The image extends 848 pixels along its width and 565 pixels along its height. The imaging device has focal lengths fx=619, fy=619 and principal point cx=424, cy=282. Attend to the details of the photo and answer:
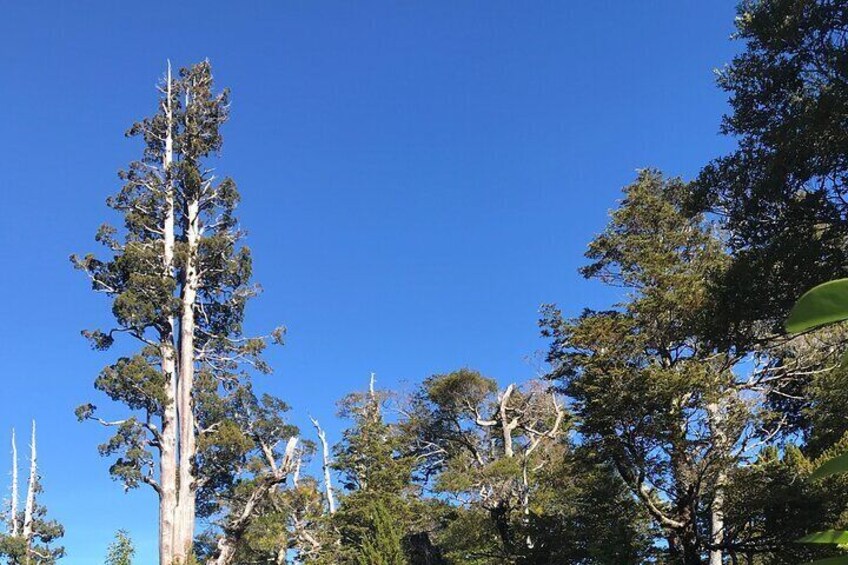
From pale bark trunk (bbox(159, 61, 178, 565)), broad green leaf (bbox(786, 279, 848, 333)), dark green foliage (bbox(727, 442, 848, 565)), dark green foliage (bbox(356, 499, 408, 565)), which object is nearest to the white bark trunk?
pale bark trunk (bbox(159, 61, 178, 565))

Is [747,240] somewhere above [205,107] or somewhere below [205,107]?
below

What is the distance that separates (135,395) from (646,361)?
10632 millimetres

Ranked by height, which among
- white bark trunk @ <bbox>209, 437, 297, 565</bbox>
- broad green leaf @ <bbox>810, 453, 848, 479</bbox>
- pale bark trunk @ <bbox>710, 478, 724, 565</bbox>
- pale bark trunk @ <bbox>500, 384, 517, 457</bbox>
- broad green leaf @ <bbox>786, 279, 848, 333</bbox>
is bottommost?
pale bark trunk @ <bbox>710, 478, 724, 565</bbox>

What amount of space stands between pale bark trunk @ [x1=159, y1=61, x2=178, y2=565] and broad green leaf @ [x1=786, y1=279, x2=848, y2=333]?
12.9 meters

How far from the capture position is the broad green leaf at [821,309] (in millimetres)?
625

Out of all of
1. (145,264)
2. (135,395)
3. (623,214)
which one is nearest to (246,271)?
(145,264)

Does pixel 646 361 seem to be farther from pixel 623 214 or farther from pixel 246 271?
pixel 246 271

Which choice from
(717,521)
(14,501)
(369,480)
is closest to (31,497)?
(14,501)

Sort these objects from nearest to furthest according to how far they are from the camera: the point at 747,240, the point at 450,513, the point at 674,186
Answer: the point at 747,240 → the point at 674,186 → the point at 450,513

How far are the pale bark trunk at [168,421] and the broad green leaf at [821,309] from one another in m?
12.9

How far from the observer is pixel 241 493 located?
16.1 metres

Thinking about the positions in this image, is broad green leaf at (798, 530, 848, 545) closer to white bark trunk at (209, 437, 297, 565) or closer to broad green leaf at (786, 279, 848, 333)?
broad green leaf at (786, 279, 848, 333)

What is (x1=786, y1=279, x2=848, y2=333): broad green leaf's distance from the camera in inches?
24.6

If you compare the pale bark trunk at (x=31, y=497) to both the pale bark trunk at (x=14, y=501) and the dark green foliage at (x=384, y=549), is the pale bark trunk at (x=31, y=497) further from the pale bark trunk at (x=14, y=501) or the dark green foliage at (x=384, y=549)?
the dark green foliage at (x=384, y=549)
